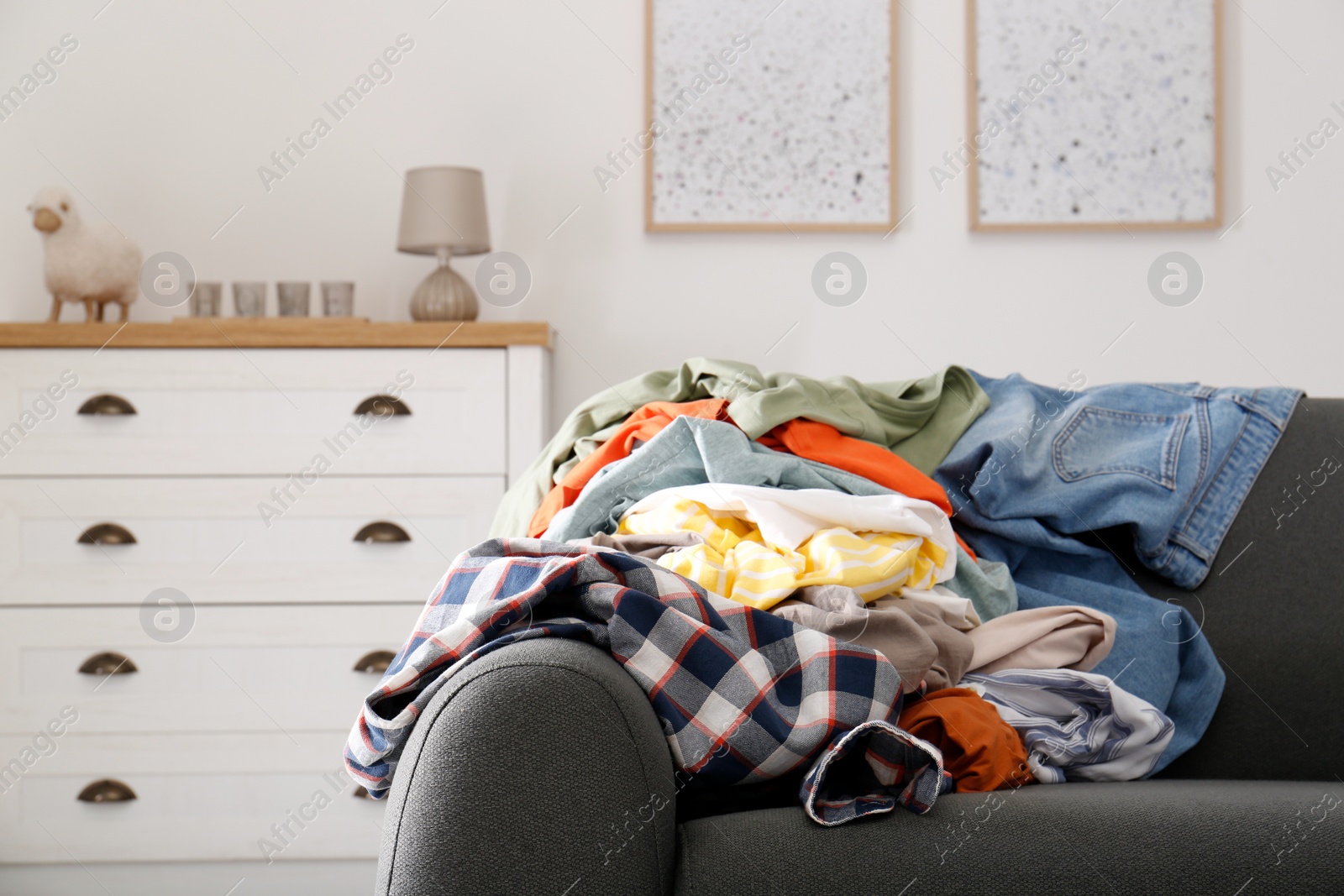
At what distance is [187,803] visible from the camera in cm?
202

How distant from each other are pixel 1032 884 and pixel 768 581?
0.36m

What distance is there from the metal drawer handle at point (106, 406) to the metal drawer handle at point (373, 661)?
70 cm

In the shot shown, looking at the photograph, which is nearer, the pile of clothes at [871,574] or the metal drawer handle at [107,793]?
the pile of clothes at [871,574]

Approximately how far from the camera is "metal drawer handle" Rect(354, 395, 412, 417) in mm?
2059

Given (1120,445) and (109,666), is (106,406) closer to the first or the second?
(109,666)

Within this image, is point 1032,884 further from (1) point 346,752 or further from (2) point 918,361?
(2) point 918,361

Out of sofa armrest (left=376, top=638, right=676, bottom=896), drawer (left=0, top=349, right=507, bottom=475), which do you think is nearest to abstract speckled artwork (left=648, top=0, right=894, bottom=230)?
drawer (left=0, top=349, right=507, bottom=475)

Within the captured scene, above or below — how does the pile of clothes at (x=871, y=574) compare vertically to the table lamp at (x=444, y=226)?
below

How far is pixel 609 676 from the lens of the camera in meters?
0.75

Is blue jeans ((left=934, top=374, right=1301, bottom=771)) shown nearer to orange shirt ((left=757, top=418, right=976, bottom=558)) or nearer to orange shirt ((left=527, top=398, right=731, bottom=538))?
orange shirt ((left=757, top=418, right=976, bottom=558))

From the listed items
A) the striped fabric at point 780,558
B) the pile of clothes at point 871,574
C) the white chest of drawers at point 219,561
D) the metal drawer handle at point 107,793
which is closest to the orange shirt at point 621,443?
the pile of clothes at point 871,574

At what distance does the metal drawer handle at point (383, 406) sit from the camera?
206 cm

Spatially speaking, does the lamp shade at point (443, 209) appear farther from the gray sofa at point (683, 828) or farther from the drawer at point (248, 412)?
the gray sofa at point (683, 828)

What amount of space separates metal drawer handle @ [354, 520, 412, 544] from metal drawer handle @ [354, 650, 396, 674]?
0.23 meters
